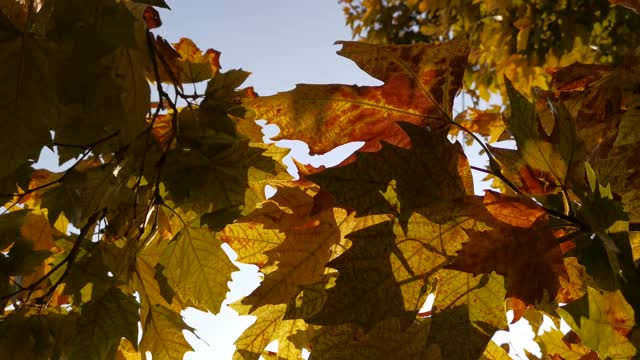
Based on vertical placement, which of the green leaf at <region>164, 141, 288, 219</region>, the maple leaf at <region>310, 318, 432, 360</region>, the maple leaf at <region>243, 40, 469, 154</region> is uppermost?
the maple leaf at <region>243, 40, 469, 154</region>

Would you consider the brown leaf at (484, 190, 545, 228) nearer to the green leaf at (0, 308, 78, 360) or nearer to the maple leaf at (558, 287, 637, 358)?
the maple leaf at (558, 287, 637, 358)

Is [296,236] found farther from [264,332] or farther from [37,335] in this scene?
[37,335]

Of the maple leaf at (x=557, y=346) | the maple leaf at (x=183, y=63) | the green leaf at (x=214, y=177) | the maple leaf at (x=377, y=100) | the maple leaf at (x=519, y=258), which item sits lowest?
the maple leaf at (x=557, y=346)

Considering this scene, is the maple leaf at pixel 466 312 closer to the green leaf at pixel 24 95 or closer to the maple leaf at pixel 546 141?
the maple leaf at pixel 546 141

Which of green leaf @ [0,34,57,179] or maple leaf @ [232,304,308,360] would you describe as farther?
maple leaf @ [232,304,308,360]

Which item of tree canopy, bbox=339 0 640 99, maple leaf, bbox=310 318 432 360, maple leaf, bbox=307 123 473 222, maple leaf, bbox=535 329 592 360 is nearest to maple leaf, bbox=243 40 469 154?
maple leaf, bbox=307 123 473 222

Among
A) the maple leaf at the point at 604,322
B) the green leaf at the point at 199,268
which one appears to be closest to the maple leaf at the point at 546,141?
the maple leaf at the point at 604,322

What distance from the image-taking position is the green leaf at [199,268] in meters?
0.88

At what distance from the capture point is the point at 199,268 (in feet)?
2.91

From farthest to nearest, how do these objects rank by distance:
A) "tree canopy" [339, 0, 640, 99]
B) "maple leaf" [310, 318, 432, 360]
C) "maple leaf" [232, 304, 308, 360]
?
"tree canopy" [339, 0, 640, 99], "maple leaf" [232, 304, 308, 360], "maple leaf" [310, 318, 432, 360]

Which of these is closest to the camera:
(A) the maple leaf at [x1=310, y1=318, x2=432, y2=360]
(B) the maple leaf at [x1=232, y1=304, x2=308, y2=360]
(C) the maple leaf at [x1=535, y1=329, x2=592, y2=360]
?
(A) the maple leaf at [x1=310, y1=318, x2=432, y2=360]

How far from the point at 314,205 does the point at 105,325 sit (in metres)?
0.32

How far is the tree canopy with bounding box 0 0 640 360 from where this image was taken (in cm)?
58

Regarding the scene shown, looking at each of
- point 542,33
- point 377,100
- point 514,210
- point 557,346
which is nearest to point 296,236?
point 377,100
